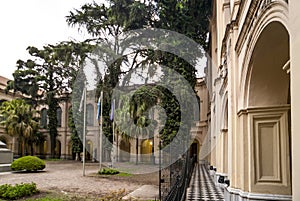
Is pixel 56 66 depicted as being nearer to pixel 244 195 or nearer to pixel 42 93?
pixel 42 93

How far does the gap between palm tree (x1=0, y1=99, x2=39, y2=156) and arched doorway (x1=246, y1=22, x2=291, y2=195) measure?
27952 millimetres

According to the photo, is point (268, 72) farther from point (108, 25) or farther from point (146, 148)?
point (146, 148)

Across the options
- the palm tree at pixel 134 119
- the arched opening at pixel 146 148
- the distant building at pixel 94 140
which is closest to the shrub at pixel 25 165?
the palm tree at pixel 134 119

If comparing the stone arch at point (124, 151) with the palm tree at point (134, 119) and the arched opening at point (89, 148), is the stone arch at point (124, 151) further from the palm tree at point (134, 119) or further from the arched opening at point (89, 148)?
the palm tree at point (134, 119)

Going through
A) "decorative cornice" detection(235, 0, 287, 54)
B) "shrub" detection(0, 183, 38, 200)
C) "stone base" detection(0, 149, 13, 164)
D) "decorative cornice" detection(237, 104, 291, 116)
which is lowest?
"shrub" detection(0, 183, 38, 200)

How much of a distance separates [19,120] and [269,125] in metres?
28.6

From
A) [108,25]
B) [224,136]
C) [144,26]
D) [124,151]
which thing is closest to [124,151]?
[124,151]

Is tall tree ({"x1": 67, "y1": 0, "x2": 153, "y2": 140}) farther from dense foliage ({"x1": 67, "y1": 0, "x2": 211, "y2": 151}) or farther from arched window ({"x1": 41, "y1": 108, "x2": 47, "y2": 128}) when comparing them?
arched window ({"x1": 41, "y1": 108, "x2": 47, "y2": 128})

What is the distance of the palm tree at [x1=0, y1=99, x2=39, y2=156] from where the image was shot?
98.7 ft

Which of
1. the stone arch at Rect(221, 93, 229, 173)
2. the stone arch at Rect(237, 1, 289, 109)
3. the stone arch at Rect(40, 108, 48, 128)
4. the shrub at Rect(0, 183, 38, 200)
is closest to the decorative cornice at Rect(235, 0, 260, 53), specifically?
the stone arch at Rect(237, 1, 289, 109)

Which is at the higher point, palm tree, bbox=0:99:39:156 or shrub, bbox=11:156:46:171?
palm tree, bbox=0:99:39:156

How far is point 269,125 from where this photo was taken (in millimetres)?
5758

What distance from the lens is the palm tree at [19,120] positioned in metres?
30.1

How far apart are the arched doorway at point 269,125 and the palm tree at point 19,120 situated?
27952 mm
